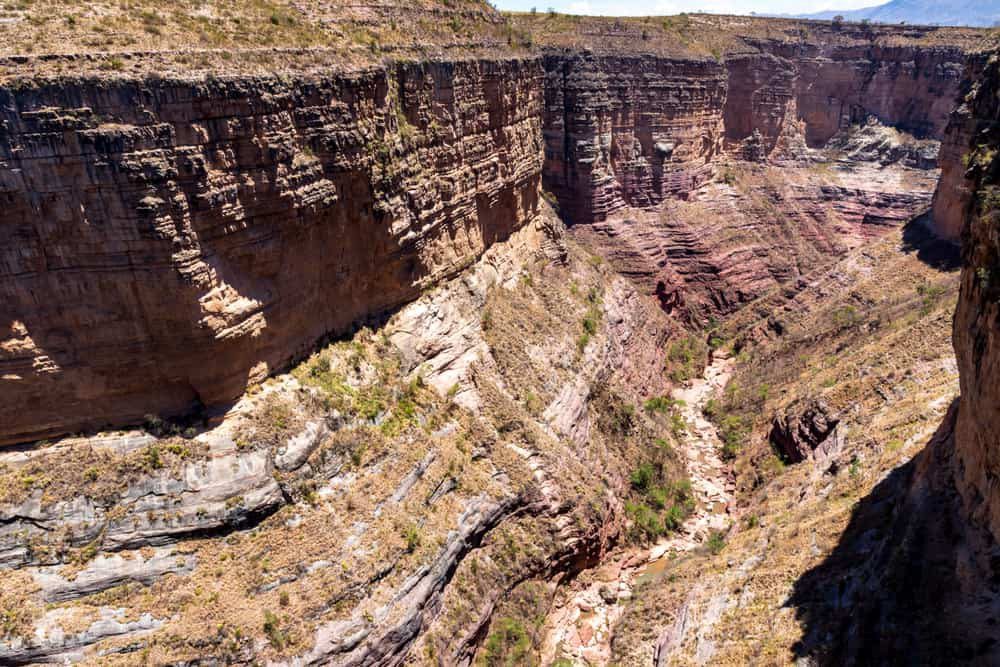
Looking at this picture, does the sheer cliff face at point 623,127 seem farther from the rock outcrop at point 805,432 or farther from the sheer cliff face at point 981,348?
the sheer cliff face at point 981,348

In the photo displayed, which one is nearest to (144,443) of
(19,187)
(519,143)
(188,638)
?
(188,638)

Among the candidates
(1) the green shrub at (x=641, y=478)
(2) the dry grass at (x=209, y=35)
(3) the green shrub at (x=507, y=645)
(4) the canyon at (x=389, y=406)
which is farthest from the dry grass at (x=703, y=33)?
(3) the green shrub at (x=507, y=645)

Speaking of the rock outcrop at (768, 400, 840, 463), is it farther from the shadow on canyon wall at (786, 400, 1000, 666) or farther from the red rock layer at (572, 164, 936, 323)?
the red rock layer at (572, 164, 936, 323)

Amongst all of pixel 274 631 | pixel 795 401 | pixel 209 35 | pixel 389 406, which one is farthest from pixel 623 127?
pixel 274 631

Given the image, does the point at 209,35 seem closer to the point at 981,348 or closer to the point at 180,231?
the point at 180,231

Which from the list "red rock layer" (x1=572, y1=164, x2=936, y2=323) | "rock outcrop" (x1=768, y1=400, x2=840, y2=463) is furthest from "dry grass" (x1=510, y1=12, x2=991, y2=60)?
"rock outcrop" (x1=768, y1=400, x2=840, y2=463)

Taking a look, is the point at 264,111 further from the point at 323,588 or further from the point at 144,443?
the point at 323,588
